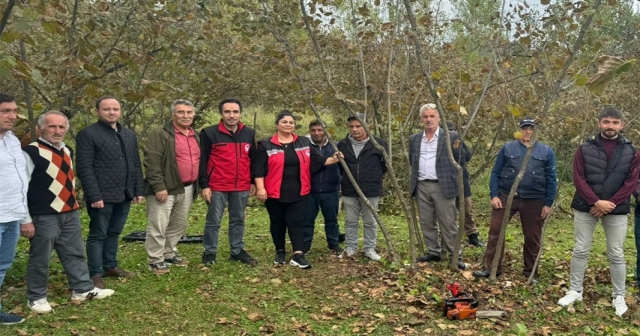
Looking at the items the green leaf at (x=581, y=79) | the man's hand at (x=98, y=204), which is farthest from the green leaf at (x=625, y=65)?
the man's hand at (x=98, y=204)

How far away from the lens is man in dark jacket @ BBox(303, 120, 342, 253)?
7.15m

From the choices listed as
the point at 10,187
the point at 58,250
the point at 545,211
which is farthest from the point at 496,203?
the point at 10,187

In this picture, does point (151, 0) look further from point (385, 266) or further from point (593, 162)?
point (593, 162)

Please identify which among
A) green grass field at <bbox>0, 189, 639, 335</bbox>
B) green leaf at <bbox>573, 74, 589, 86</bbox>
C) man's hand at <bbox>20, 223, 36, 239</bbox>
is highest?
green leaf at <bbox>573, 74, 589, 86</bbox>

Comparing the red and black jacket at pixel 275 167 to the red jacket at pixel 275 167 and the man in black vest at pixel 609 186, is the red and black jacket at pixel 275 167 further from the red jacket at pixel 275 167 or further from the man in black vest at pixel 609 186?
the man in black vest at pixel 609 186

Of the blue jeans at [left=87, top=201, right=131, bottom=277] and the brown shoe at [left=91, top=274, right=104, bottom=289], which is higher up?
the blue jeans at [left=87, top=201, right=131, bottom=277]

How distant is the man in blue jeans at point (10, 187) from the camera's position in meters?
4.51

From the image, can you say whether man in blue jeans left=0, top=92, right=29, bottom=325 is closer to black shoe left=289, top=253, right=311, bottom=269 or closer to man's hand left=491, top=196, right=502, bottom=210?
black shoe left=289, top=253, right=311, bottom=269

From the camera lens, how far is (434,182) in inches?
258

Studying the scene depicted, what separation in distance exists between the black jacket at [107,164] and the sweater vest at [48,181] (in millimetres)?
372

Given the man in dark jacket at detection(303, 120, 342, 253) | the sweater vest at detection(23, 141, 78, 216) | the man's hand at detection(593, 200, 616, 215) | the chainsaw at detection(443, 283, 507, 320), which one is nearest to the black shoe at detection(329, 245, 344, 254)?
the man in dark jacket at detection(303, 120, 342, 253)

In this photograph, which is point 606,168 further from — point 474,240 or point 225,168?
point 225,168

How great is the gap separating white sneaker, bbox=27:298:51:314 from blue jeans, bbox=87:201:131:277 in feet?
2.30

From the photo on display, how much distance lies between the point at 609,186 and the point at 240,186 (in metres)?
3.86
